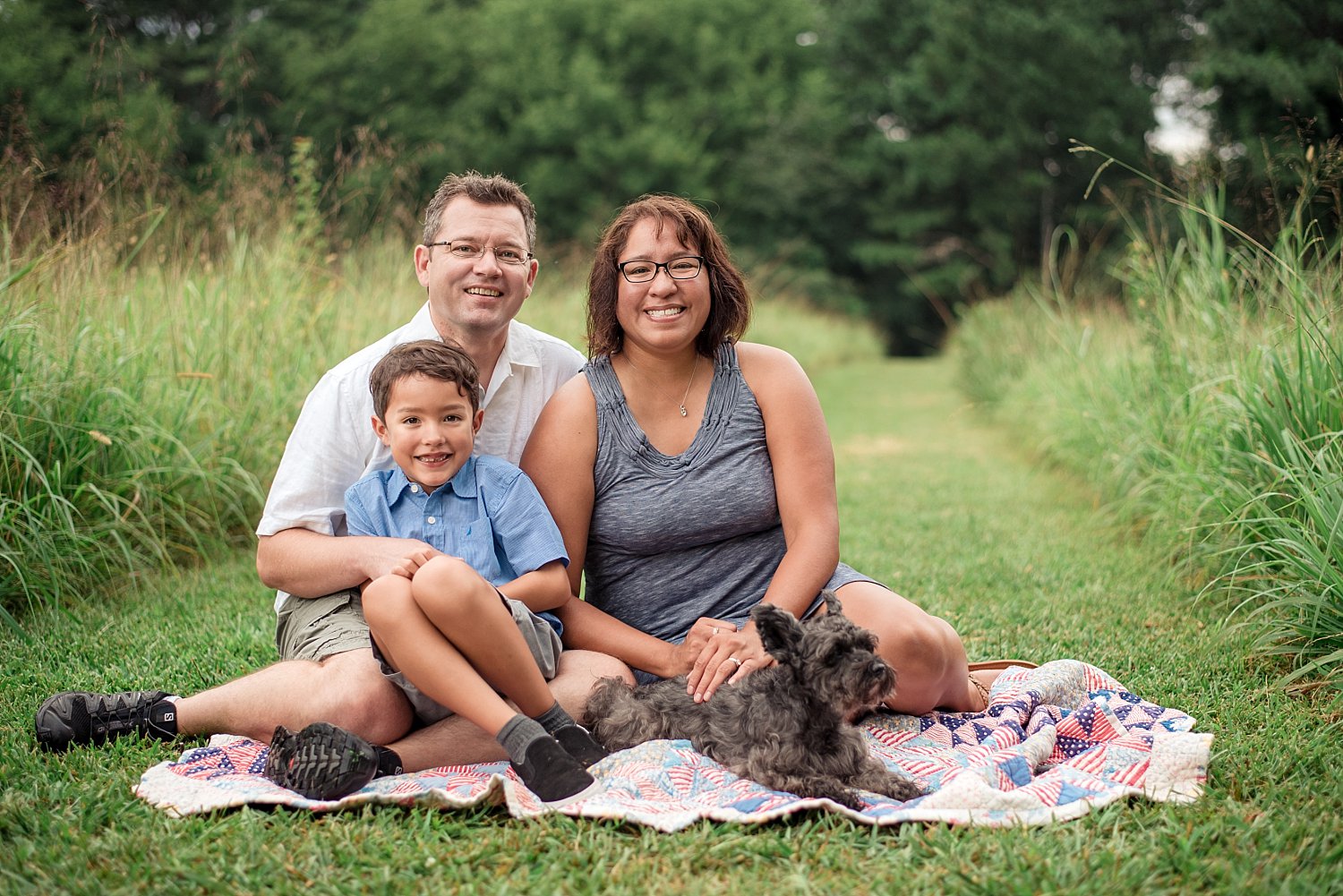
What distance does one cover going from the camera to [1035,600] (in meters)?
4.85

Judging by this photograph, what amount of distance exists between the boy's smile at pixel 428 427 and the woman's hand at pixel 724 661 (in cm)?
91

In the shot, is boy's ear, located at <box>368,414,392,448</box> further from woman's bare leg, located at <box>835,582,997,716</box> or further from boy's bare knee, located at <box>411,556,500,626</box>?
woman's bare leg, located at <box>835,582,997,716</box>

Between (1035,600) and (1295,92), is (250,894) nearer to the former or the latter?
(1035,600)

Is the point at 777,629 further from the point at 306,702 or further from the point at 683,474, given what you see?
the point at 306,702

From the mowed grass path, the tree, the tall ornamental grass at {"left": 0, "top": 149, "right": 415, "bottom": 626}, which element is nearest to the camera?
the mowed grass path

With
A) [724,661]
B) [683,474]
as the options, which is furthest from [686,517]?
[724,661]

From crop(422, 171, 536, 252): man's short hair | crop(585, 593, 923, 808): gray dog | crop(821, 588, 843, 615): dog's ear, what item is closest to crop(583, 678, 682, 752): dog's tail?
crop(585, 593, 923, 808): gray dog

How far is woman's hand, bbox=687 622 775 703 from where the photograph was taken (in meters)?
2.89

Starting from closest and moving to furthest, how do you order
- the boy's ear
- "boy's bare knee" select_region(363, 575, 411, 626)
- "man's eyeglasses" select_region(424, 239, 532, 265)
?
1. "boy's bare knee" select_region(363, 575, 411, 626)
2. the boy's ear
3. "man's eyeglasses" select_region(424, 239, 532, 265)

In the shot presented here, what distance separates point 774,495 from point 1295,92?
23.2 feet

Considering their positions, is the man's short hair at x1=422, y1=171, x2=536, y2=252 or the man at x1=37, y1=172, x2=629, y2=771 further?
the man's short hair at x1=422, y1=171, x2=536, y2=252

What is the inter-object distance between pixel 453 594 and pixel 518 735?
383mm

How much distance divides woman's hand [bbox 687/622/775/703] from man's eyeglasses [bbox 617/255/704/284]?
3.55ft

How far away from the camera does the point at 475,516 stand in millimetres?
3111
